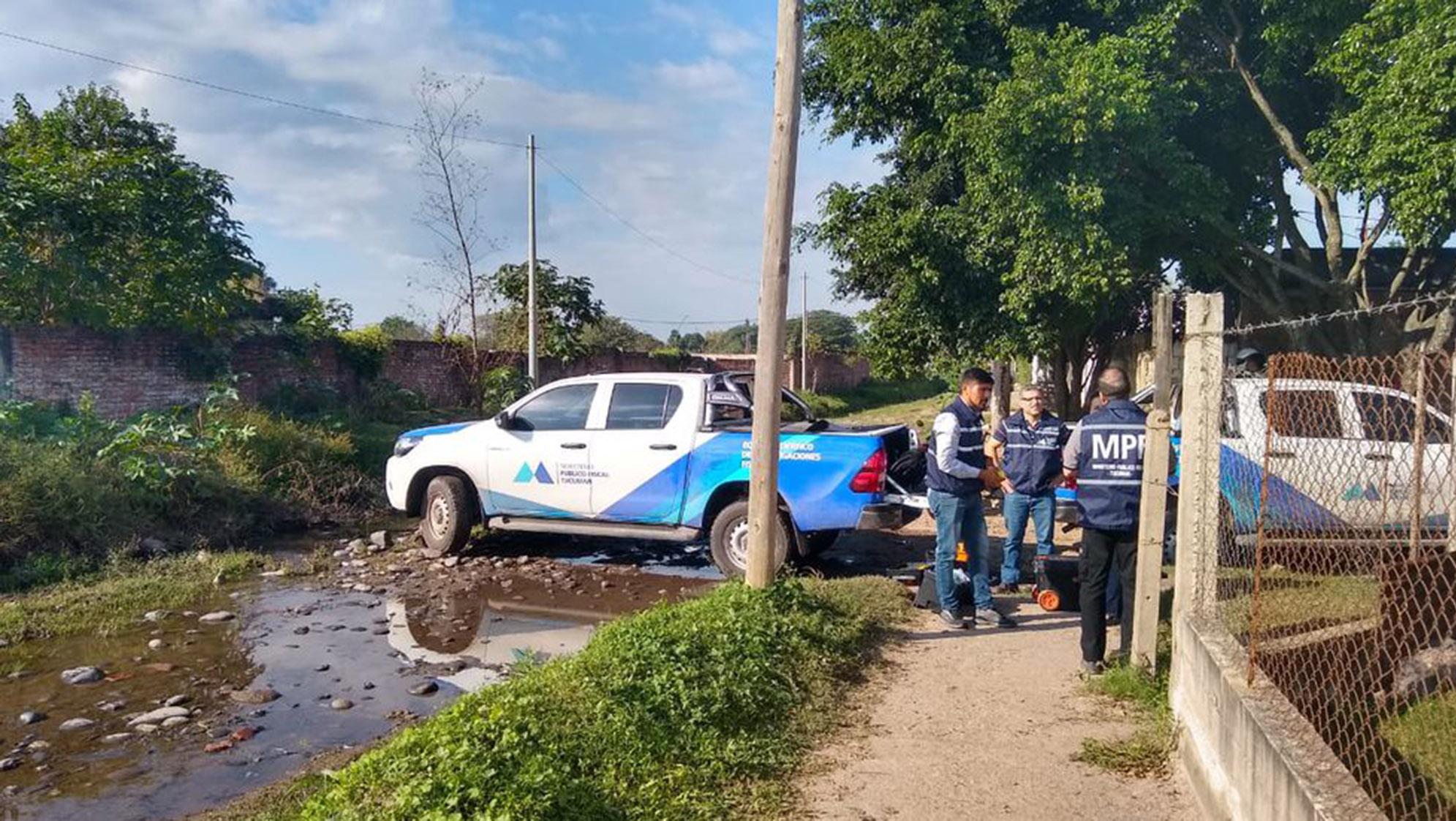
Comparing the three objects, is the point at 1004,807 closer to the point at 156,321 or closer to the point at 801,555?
the point at 801,555

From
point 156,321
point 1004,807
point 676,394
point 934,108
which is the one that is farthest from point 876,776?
point 156,321

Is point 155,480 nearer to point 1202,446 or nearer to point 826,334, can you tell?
point 1202,446

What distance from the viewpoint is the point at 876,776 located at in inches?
186

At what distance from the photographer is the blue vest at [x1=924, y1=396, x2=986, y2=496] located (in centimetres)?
709

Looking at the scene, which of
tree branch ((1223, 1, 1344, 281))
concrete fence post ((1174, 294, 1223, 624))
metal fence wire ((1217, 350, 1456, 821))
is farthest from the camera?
tree branch ((1223, 1, 1344, 281))

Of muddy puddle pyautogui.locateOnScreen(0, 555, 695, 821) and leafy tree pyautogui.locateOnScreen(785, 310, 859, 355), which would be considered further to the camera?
leafy tree pyautogui.locateOnScreen(785, 310, 859, 355)

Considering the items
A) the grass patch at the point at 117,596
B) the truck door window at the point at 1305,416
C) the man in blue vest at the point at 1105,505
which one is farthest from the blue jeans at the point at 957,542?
the grass patch at the point at 117,596

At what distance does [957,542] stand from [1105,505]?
150 cm

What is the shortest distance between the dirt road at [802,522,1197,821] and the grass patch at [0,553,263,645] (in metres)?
5.83

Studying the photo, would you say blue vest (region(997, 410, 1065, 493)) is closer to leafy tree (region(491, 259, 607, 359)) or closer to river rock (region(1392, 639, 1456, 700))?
river rock (region(1392, 639, 1456, 700))

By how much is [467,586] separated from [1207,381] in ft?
22.0

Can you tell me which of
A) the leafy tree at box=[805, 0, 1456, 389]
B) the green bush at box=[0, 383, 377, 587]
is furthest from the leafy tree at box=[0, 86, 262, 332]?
the leafy tree at box=[805, 0, 1456, 389]

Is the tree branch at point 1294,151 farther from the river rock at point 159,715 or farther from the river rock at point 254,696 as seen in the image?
the river rock at point 159,715

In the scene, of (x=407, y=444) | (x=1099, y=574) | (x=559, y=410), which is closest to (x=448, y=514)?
(x=407, y=444)
